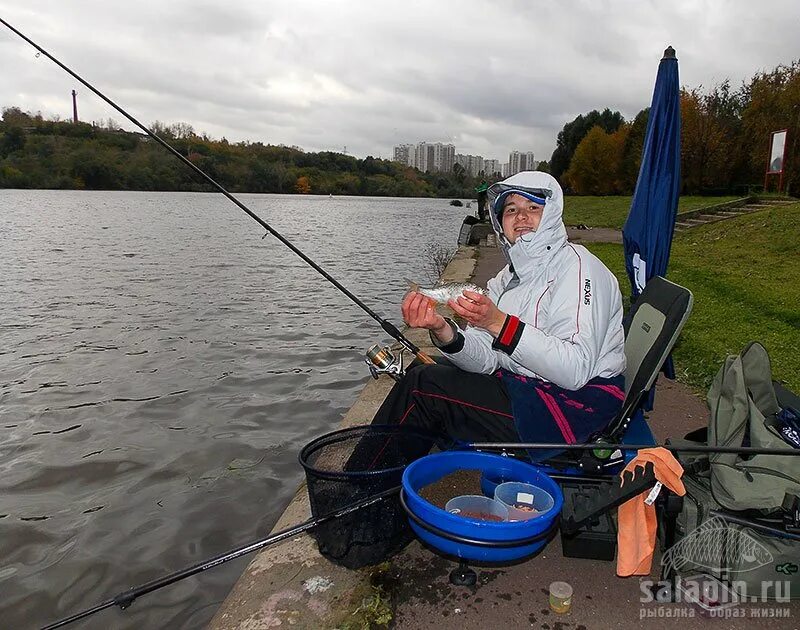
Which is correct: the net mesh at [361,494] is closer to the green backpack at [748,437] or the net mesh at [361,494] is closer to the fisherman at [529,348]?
the fisherman at [529,348]

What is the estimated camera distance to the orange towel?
261 centimetres

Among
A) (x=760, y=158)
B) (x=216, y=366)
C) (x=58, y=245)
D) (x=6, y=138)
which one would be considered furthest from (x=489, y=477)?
(x=6, y=138)

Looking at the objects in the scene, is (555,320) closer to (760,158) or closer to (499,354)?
(499,354)

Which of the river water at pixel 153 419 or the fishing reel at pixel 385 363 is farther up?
the fishing reel at pixel 385 363

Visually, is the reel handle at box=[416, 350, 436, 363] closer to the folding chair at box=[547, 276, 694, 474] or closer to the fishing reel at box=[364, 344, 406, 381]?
the fishing reel at box=[364, 344, 406, 381]

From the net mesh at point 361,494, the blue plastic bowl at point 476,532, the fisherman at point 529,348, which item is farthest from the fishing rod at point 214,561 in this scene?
the fisherman at point 529,348

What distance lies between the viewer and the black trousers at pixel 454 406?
10.7ft

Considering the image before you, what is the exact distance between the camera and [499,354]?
3.51 meters

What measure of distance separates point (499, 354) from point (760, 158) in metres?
40.5

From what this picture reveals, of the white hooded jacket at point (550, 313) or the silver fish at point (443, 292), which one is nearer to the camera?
the white hooded jacket at point (550, 313)

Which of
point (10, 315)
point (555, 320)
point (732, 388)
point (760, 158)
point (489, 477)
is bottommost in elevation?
point (10, 315)

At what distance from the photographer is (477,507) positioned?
2951mm

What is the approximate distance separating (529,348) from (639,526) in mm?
967

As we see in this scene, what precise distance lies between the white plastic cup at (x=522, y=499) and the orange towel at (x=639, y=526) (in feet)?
1.16
